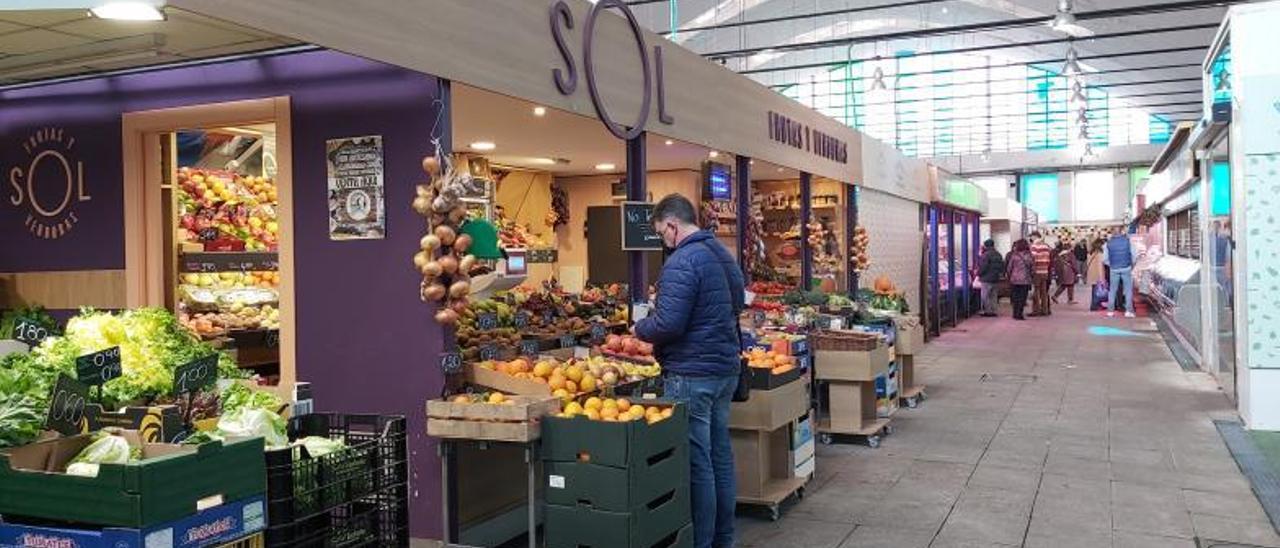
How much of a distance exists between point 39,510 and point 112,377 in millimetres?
626

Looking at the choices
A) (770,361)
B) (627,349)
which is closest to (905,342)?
(770,361)

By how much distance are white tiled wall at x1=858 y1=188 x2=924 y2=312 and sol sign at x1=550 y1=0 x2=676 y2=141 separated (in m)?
6.69

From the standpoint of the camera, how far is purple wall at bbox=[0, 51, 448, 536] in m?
4.66

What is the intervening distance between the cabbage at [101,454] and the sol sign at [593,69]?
3.19 m

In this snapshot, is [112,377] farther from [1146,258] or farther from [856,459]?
[1146,258]

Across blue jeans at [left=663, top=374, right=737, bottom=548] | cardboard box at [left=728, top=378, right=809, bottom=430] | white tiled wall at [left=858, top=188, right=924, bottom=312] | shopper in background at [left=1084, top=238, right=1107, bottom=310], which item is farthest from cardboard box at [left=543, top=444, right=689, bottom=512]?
shopper in background at [left=1084, top=238, right=1107, bottom=310]

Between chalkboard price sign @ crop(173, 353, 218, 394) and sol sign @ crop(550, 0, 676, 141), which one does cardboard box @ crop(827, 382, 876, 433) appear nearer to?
sol sign @ crop(550, 0, 676, 141)

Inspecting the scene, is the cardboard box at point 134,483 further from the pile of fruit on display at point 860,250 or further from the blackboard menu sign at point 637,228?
the pile of fruit on display at point 860,250

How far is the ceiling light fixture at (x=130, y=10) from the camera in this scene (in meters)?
3.10

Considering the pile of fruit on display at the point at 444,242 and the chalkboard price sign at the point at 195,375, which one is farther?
the pile of fruit on display at the point at 444,242

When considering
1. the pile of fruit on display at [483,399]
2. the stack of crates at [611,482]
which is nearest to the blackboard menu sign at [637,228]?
the pile of fruit on display at [483,399]

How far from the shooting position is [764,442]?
566 centimetres

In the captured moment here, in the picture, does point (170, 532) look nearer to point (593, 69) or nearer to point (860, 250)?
point (593, 69)

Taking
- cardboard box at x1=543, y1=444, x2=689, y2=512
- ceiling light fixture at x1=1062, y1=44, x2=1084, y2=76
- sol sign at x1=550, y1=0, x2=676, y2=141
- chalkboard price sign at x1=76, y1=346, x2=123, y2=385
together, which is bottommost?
cardboard box at x1=543, y1=444, x2=689, y2=512
